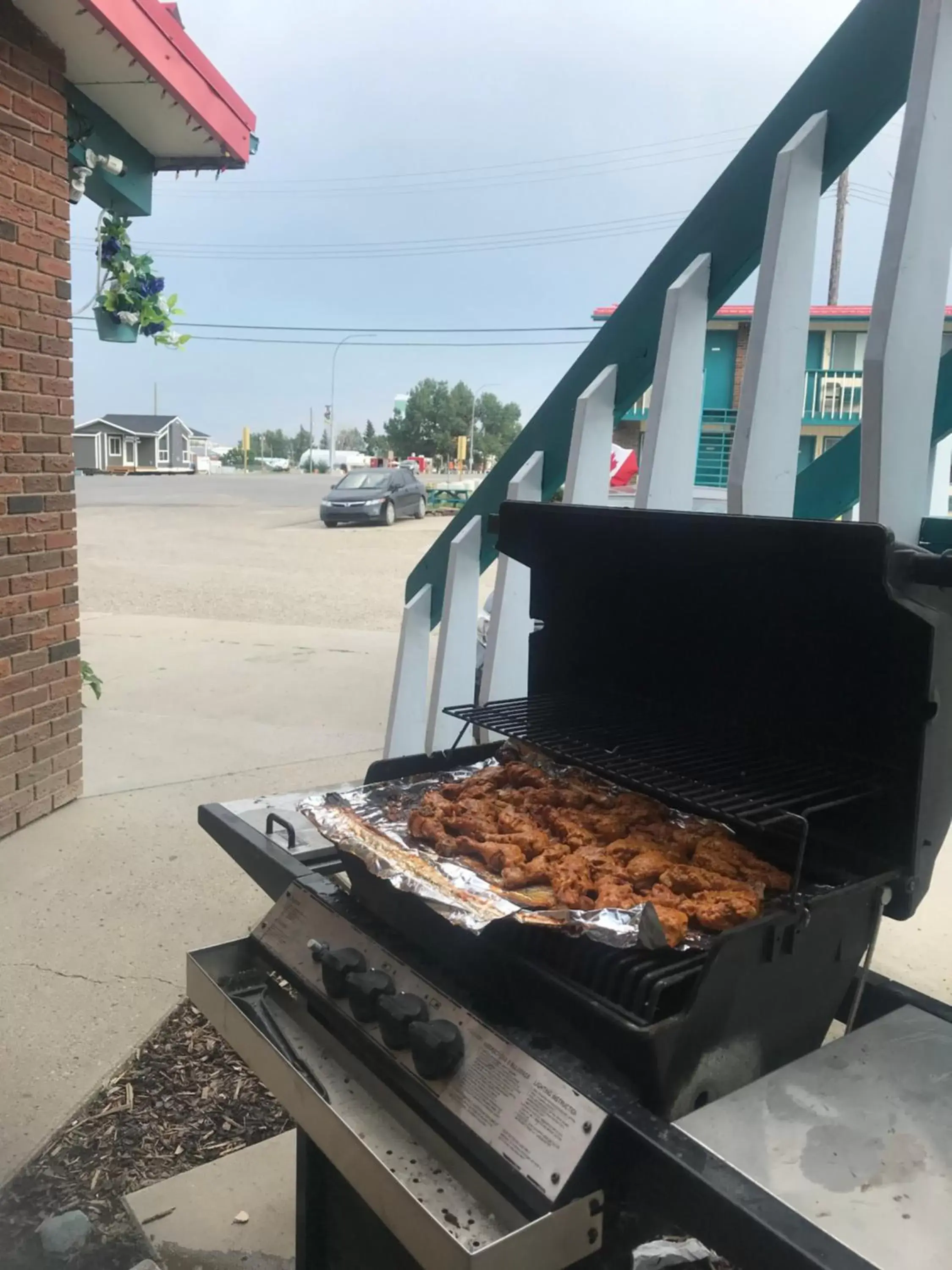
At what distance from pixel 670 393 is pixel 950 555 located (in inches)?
56.6

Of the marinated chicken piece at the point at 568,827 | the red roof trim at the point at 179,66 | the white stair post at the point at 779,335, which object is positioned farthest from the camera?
the red roof trim at the point at 179,66

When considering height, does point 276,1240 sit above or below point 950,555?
below

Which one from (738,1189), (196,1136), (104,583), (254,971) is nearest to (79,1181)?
(196,1136)

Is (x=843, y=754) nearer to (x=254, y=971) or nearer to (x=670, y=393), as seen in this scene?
(x=254, y=971)

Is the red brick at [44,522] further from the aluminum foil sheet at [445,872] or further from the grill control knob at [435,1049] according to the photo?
the grill control knob at [435,1049]

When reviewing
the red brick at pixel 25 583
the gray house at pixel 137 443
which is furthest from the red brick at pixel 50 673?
the gray house at pixel 137 443

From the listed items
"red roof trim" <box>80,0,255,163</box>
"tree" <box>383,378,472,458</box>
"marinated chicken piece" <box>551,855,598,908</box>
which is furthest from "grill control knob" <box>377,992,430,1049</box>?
"tree" <box>383,378,472,458</box>

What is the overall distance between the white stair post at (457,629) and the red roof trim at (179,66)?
2.29 metres

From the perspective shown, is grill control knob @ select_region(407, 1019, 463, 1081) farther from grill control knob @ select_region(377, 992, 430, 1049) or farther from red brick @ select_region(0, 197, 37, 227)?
red brick @ select_region(0, 197, 37, 227)

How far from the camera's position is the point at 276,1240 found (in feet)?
7.29

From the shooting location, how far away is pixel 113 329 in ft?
16.1

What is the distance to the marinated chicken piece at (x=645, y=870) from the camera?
1.53 meters

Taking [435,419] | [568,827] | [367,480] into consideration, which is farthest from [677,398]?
[435,419]

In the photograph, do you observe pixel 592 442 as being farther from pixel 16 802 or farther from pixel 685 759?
pixel 16 802
